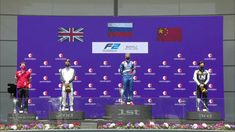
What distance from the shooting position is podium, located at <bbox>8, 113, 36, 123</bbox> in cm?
1829

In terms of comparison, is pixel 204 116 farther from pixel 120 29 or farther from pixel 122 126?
pixel 120 29

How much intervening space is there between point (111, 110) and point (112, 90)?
6.11m

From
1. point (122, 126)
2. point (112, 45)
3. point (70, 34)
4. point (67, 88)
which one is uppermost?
point (70, 34)

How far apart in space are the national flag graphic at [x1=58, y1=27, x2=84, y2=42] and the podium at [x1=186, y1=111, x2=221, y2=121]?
8134mm

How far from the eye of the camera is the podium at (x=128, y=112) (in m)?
18.4

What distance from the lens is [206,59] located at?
24359mm

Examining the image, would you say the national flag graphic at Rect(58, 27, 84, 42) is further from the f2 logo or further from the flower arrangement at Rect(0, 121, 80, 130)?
the flower arrangement at Rect(0, 121, 80, 130)

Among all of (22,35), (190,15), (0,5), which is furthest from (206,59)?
(0,5)

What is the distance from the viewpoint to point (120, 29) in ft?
81.0

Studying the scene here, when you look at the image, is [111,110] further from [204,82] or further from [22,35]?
[22,35]

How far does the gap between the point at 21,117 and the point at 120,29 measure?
8067 mm

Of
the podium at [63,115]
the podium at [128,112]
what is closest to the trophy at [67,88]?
the podium at [63,115]

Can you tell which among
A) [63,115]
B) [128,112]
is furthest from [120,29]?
[63,115]

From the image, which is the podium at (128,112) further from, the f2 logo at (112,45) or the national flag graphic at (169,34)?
the national flag graphic at (169,34)
